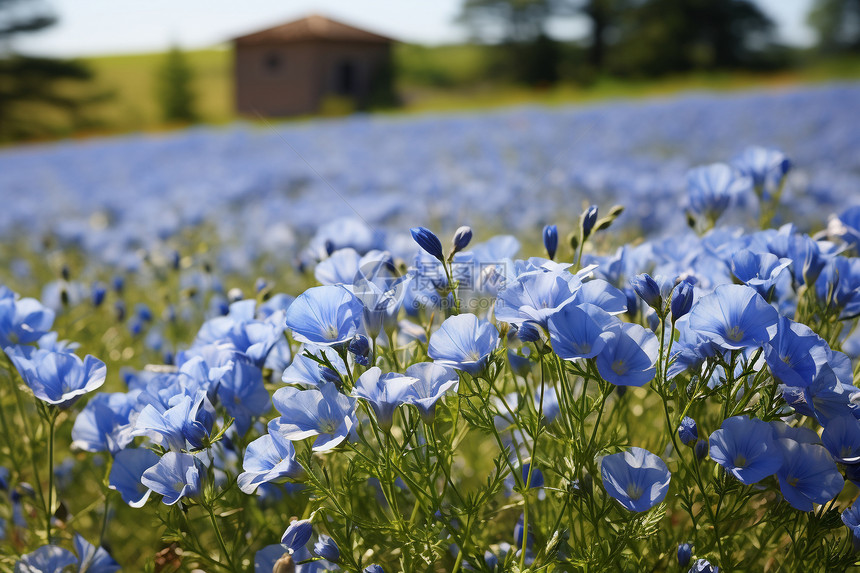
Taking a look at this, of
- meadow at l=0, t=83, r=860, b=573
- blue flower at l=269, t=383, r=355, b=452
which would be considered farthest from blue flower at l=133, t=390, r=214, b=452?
blue flower at l=269, t=383, r=355, b=452

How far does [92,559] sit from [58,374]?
1.28 feet

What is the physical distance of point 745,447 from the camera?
0.90 m

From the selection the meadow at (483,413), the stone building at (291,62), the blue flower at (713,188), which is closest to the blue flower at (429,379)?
the meadow at (483,413)

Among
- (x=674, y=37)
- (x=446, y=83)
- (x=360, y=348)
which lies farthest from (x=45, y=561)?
(x=674, y=37)

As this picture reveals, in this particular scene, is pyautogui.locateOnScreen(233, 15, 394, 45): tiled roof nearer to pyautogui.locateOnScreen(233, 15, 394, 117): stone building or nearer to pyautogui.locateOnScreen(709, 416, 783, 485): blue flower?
pyautogui.locateOnScreen(233, 15, 394, 117): stone building

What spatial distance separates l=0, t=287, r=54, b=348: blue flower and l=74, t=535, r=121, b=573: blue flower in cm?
38

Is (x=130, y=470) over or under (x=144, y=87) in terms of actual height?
over

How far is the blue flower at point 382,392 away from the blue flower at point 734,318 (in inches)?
15.7

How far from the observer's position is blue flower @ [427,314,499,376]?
2.99 ft

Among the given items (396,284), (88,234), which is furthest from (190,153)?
(396,284)

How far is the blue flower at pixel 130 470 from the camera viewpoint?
1.07m

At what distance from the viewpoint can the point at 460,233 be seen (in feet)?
3.54

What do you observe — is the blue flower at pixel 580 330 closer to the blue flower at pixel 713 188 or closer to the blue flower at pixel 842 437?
the blue flower at pixel 842 437

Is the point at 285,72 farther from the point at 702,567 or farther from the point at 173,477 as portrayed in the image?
the point at 702,567
